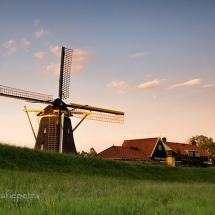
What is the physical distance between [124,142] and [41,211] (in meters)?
45.7

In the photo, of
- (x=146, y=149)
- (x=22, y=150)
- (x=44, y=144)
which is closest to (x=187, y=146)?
(x=146, y=149)

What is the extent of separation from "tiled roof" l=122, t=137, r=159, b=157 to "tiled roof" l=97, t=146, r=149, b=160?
3.94 feet

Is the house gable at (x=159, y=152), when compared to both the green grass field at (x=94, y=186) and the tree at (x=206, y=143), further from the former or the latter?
the tree at (x=206, y=143)

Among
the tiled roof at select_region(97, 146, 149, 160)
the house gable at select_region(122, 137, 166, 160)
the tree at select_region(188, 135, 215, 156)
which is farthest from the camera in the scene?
the tree at select_region(188, 135, 215, 156)

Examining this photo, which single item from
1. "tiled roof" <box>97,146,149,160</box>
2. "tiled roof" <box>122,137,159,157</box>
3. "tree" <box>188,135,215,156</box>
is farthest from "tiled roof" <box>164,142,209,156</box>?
"tree" <box>188,135,215,156</box>

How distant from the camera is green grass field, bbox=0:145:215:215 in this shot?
6707 millimetres

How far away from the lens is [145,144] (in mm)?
47875

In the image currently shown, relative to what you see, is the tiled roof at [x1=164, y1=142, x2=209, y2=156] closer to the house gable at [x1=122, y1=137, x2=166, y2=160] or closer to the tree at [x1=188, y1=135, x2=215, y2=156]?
the house gable at [x1=122, y1=137, x2=166, y2=160]

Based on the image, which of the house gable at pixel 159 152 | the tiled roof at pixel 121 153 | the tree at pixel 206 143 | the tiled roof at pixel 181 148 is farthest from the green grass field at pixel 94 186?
the tree at pixel 206 143

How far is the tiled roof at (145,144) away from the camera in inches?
1823

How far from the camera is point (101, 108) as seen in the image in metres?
33.1

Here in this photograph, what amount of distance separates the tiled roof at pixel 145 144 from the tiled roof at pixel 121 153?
1200 mm

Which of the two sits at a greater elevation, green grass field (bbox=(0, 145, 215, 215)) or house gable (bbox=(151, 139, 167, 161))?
house gable (bbox=(151, 139, 167, 161))

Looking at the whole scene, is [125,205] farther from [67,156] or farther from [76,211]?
[67,156]
